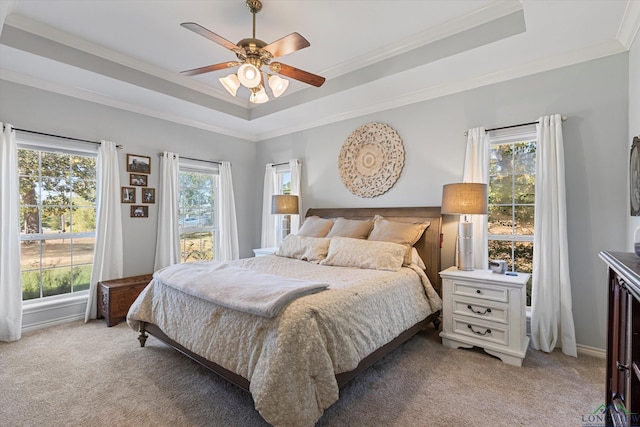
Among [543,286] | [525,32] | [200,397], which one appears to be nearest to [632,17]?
[525,32]

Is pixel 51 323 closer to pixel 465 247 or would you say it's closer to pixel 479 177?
pixel 465 247

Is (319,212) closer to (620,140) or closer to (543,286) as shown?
(543,286)

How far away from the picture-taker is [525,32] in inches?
93.8

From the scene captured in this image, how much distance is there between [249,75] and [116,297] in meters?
2.87

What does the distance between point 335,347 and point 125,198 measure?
3477 millimetres

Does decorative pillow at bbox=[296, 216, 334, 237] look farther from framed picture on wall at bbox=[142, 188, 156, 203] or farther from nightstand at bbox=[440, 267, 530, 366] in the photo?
framed picture on wall at bbox=[142, 188, 156, 203]

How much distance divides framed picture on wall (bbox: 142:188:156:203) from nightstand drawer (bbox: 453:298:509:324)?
3905 millimetres

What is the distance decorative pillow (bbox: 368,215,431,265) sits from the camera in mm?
3102

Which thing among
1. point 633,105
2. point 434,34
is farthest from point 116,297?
point 633,105

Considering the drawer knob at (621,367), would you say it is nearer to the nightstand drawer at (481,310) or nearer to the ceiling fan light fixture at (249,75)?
the nightstand drawer at (481,310)

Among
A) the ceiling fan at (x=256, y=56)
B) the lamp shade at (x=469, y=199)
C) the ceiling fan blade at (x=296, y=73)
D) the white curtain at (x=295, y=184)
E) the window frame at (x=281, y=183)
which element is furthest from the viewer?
the window frame at (x=281, y=183)

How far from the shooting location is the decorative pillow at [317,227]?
12.6 ft

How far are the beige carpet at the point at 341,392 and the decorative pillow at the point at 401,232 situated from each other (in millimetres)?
985

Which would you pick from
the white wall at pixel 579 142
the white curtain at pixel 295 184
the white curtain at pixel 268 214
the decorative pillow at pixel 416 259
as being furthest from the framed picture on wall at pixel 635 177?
the white curtain at pixel 268 214
